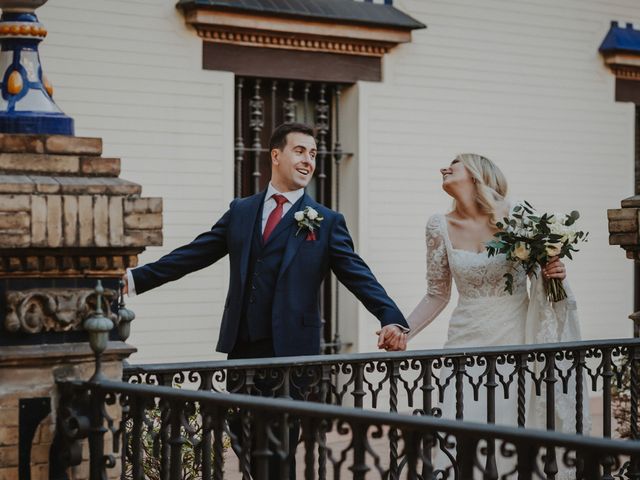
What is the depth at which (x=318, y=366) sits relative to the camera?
213 inches

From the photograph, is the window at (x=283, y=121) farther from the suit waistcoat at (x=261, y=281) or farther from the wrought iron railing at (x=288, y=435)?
the wrought iron railing at (x=288, y=435)

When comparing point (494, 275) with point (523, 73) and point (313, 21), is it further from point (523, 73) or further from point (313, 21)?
point (523, 73)

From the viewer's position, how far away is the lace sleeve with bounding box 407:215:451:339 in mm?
7855

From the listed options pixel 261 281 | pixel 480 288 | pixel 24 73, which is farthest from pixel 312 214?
pixel 24 73

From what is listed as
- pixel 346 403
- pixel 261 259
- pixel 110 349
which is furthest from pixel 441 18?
pixel 110 349

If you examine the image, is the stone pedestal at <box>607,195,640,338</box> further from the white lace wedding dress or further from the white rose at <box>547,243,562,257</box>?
the white lace wedding dress

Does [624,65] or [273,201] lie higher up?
[624,65]

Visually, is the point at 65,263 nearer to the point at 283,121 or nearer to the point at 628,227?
the point at 628,227

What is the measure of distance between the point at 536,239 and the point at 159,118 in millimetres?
3719

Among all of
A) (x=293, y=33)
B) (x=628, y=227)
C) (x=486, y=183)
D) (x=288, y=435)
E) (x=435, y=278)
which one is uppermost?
(x=293, y=33)

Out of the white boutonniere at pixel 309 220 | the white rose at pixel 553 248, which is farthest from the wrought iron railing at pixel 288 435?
the white rose at pixel 553 248

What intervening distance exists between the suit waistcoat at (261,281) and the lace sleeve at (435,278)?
1718mm

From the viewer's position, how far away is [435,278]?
26.2 feet

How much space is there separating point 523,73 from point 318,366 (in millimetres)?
7305
